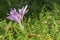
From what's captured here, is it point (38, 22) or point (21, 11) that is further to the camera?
point (38, 22)

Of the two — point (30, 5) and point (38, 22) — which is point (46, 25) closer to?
point (38, 22)

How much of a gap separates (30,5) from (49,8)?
0.83 feet

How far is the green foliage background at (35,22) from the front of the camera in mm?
2891

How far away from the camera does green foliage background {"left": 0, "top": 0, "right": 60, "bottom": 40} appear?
2.89 metres

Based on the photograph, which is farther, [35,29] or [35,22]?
[35,22]

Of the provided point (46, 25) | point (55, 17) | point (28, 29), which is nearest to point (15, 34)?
point (28, 29)

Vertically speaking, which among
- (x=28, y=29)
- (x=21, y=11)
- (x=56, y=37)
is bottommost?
(x=56, y=37)

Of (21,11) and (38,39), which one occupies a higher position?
(21,11)

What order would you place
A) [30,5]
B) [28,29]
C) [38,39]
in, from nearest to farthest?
[38,39] < [28,29] < [30,5]

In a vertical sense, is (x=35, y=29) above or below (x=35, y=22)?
below

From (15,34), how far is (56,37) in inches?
18.8

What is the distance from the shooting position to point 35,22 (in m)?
3.16

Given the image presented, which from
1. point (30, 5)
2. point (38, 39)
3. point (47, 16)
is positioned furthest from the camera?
point (30, 5)

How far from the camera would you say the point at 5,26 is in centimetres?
311
